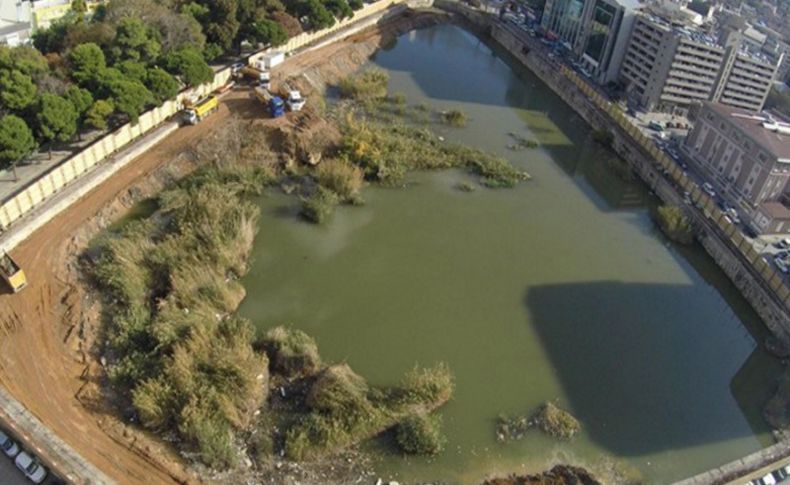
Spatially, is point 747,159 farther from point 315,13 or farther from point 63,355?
point 63,355

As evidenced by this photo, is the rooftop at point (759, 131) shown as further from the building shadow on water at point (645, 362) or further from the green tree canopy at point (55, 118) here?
the green tree canopy at point (55, 118)

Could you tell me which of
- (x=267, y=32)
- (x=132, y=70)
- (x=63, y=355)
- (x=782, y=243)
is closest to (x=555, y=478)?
(x=63, y=355)

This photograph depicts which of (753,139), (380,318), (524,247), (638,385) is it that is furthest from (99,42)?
(753,139)

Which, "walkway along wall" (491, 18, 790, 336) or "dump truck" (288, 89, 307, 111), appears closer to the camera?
"walkway along wall" (491, 18, 790, 336)

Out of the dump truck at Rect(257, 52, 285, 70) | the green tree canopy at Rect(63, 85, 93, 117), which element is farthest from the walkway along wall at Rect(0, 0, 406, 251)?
the dump truck at Rect(257, 52, 285, 70)

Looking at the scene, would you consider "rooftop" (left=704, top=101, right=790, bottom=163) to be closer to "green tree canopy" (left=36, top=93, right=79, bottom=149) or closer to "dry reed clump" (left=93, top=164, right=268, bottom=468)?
"dry reed clump" (left=93, top=164, right=268, bottom=468)

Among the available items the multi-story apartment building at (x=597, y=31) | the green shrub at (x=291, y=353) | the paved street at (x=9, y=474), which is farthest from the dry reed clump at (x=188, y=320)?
the multi-story apartment building at (x=597, y=31)
